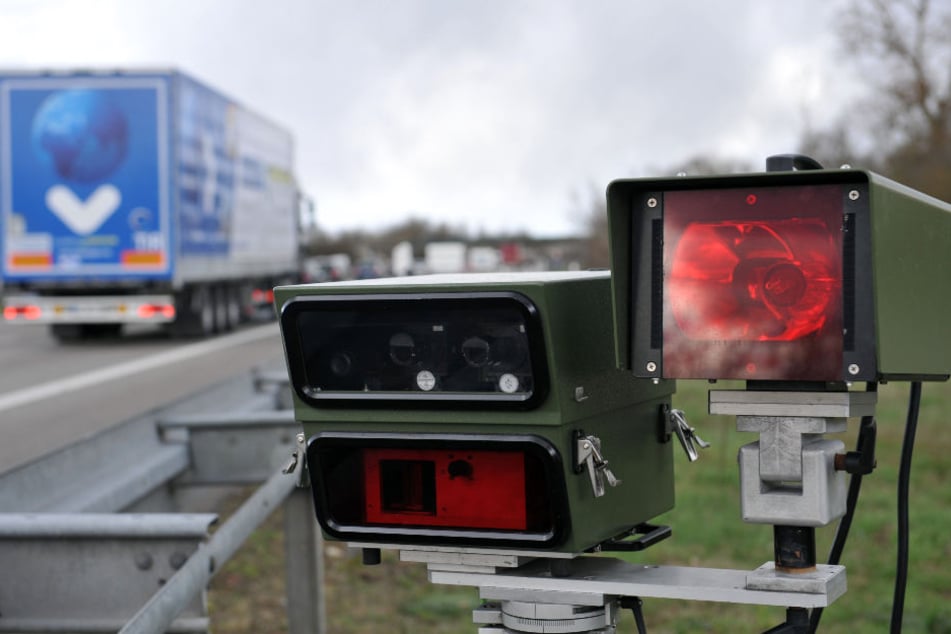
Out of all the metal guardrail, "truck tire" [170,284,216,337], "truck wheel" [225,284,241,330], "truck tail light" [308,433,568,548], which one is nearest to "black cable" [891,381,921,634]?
"truck tail light" [308,433,568,548]

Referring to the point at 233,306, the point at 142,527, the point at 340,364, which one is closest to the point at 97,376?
the point at 233,306

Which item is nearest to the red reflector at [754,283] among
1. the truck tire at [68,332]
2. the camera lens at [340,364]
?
the camera lens at [340,364]

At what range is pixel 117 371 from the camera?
1891cm

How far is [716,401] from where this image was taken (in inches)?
99.7

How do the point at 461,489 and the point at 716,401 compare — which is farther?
the point at 461,489

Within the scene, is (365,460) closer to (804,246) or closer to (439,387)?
(439,387)

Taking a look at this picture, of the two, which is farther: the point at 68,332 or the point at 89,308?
the point at 68,332

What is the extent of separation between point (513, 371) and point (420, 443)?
24cm

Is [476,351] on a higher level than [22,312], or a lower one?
higher

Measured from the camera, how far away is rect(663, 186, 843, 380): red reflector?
2.41 meters

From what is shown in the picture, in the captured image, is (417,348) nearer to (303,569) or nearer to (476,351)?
(476,351)

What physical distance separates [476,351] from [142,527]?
4.85 ft

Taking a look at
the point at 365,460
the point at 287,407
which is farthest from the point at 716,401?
the point at 287,407

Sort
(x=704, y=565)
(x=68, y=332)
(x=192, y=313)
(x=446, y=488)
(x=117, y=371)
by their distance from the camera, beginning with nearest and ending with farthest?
(x=446, y=488) → (x=704, y=565) → (x=117, y=371) → (x=192, y=313) → (x=68, y=332)
